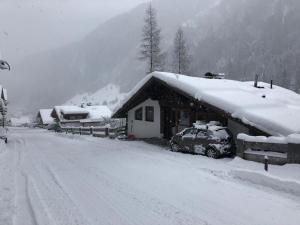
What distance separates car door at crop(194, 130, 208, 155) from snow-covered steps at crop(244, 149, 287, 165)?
308cm

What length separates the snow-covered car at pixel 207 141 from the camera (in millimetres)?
16359

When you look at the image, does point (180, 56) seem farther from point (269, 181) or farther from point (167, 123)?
point (269, 181)

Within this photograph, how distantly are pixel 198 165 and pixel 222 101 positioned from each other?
437 centimetres

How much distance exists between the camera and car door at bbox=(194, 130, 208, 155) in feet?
55.5

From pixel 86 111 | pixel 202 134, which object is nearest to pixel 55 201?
pixel 202 134

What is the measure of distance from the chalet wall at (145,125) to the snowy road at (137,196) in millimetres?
10002

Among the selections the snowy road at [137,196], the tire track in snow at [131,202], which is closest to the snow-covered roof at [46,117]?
the snowy road at [137,196]

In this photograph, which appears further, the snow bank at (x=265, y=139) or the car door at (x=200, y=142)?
the car door at (x=200, y=142)

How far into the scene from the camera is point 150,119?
25.8 meters

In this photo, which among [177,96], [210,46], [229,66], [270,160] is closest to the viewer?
[270,160]

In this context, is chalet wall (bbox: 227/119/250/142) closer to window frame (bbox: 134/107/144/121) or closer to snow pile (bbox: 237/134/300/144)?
snow pile (bbox: 237/134/300/144)

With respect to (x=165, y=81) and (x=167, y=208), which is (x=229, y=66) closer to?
(x=165, y=81)

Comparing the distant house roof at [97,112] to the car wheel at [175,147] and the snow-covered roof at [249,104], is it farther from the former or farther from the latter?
the car wheel at [175,147]

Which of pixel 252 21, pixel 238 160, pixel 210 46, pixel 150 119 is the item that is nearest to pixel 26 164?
pixel 238 160
